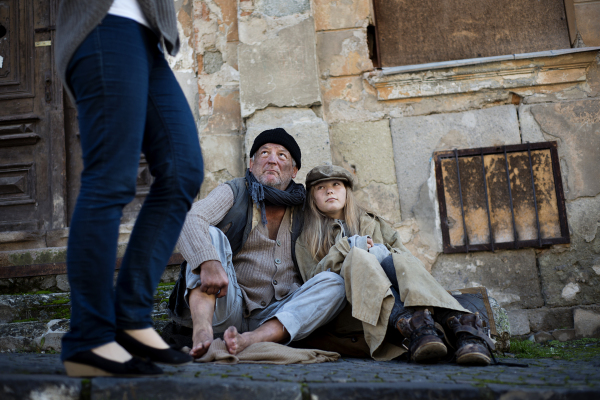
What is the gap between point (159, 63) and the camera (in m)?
1.65

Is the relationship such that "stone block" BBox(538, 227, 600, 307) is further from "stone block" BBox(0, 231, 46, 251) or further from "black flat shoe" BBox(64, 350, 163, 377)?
"stone block" BBox(0, 231, 46, 251)

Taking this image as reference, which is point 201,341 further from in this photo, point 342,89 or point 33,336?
point 342,89

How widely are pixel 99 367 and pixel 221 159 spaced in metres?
2.61

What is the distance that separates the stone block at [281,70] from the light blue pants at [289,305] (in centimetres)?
153

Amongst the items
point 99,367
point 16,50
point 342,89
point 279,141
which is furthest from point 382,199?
point 16,50

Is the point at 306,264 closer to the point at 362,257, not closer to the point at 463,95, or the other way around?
the point at 362,257

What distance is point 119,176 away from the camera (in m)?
1.42

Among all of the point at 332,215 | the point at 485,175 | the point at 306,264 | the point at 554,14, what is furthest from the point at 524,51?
the point at 306,264

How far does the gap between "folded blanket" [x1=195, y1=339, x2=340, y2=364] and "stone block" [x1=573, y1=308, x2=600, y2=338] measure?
226cm

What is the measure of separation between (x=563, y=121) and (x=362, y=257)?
7.50 feet

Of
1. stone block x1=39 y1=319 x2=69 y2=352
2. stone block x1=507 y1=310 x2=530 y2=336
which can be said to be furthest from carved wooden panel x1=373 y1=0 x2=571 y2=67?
stone block x1=39 y1=319 x2=69 y2=352

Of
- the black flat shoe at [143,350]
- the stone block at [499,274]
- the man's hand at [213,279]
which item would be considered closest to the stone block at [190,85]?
the man's hand at [213,279]

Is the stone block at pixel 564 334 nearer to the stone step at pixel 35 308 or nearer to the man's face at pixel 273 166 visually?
the man's face at pixel 273 166

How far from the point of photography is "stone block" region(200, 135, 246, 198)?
3.83 m
